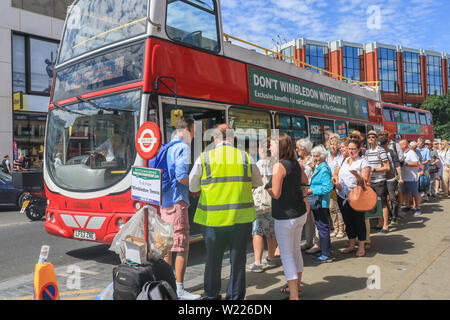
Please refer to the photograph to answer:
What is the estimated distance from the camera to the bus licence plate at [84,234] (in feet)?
17.4

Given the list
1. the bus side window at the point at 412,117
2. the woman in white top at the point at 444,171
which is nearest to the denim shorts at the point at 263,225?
the woman in white top at the point at 444,171

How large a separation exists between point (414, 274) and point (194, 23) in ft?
15.9

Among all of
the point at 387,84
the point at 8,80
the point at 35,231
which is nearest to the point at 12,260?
the point at 35,231

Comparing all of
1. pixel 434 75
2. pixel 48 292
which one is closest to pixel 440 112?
pixel 434 75

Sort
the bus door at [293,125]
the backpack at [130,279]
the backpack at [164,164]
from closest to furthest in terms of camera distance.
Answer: the backpack at [130,279], the backpack at [164,164], the bus door at [293,125]

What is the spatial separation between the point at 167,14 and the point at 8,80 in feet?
58.7

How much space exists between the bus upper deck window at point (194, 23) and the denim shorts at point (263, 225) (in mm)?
2941

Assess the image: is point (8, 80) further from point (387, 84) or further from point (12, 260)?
point (387, 84)

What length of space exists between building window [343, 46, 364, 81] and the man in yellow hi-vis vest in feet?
187

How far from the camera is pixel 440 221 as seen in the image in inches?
313

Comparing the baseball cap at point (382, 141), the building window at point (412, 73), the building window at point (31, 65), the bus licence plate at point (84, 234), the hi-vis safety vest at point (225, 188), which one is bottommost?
the bus licence plate at point (84, 234)

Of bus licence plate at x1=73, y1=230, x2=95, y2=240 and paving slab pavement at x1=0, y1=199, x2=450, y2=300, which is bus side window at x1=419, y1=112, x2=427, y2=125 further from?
bus licence plate at x1=73, y1=230, x2=95, y2=240

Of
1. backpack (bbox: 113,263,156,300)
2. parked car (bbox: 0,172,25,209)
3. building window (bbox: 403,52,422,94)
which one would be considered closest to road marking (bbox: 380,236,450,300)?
backpack (bbox: 113,263,156,300)

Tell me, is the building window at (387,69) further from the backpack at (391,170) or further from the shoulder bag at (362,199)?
the shoulder bag at (362,199)
